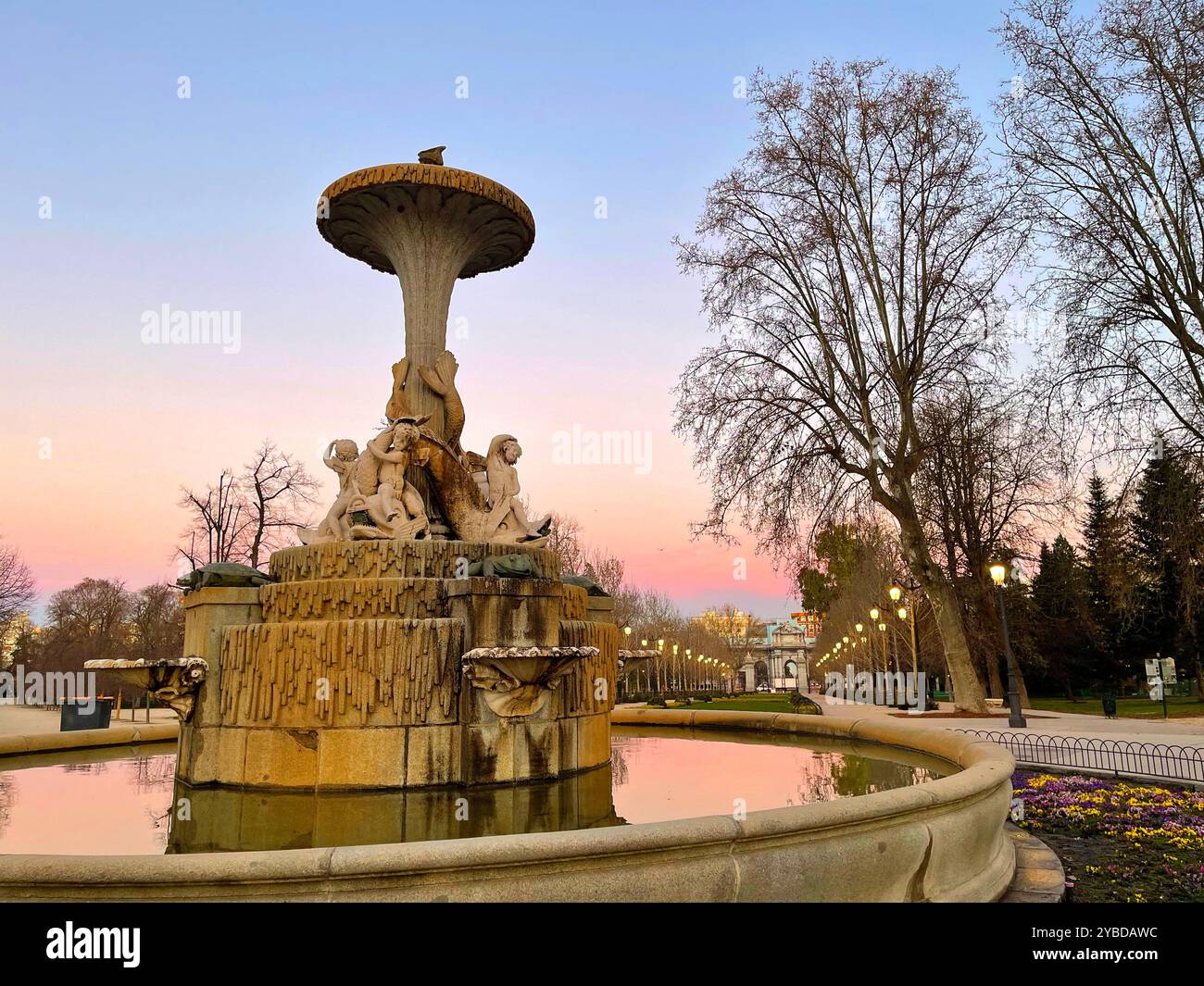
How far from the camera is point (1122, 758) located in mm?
13875

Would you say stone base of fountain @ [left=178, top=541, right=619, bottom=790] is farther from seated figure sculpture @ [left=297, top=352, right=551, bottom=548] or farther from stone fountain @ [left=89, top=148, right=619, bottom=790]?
seated figure sculpture @ [left=297, top=352, right=551, bottom=548]

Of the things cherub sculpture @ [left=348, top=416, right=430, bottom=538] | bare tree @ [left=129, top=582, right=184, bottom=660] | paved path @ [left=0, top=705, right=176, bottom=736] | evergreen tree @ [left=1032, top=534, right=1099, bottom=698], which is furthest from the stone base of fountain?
evergreen tree @ [left=1032, top=534, right=1099, bottom=698]

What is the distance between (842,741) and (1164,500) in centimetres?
1100

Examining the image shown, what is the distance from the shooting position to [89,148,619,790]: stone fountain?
7801 mm

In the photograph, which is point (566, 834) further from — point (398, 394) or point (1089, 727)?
point (1089, 727)

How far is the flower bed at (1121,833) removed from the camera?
6.45m

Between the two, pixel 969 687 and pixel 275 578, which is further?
pixel 969 687

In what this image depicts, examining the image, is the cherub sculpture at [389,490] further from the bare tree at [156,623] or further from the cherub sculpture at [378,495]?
the bare tree at [156,623]

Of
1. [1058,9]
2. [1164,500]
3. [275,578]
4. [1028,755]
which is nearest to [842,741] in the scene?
[1028,755]

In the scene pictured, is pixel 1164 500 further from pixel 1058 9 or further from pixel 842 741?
pixel 1058 9

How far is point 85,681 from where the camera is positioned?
143 ft

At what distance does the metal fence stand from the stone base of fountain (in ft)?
23.9
